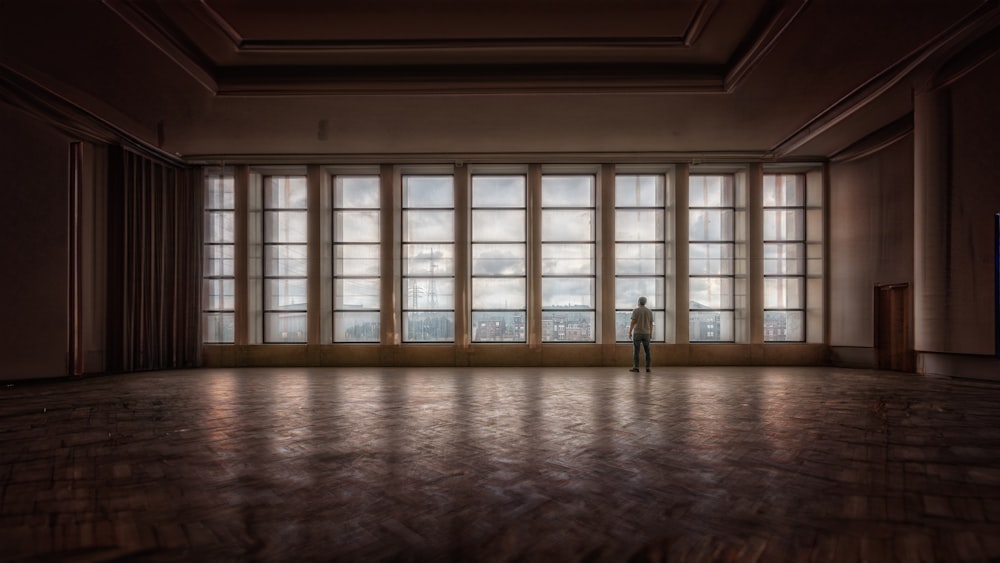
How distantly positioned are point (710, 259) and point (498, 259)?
210 inches

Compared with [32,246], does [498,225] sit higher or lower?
higher

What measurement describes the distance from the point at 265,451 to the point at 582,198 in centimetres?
1061

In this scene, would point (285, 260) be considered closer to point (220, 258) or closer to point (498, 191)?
point (220, 258)

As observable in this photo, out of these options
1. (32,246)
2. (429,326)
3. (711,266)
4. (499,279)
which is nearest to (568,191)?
(499,279)

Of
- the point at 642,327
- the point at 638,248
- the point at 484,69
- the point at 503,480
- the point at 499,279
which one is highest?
the point at 484,69

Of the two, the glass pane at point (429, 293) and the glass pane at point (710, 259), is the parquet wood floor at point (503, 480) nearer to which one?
the glass pane at point (429, 293)

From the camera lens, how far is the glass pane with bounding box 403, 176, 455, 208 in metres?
13.2

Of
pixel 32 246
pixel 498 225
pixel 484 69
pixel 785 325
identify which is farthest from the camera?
pixel 498 225

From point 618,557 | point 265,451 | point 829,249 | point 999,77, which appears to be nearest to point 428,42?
point 265,451

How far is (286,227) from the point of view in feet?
43.5

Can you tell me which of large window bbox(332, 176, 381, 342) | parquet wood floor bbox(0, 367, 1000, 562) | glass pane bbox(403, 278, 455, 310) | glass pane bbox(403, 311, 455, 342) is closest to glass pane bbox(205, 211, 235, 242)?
large window bbox(332, 176, 381, 342)

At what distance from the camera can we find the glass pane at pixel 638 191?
521 inches

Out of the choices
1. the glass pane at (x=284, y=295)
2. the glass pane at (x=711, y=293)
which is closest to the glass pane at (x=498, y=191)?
the glass pane at (x=711, y=293)

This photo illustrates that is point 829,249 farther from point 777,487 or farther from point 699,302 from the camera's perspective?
point 777,487
